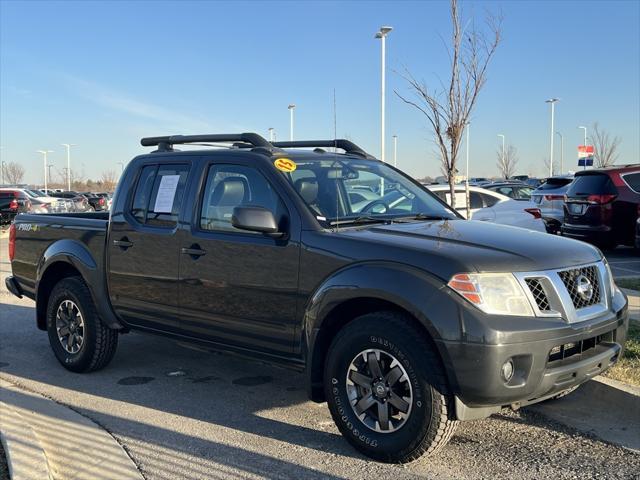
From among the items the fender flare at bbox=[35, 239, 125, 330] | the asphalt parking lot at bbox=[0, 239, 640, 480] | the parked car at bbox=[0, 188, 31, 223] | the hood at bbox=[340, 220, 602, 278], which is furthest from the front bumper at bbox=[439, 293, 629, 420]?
the parked car at bbox=[0, 188, 31, 223]

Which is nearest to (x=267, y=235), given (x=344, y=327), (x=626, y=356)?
(x=344, y=327)

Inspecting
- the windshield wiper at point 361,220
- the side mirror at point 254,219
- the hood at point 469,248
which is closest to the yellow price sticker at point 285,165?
the side mirror at point 254,219

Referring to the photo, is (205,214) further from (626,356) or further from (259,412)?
(626,356)

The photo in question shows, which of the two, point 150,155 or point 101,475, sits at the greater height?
point 150,155

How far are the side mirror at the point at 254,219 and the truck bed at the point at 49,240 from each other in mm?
1888

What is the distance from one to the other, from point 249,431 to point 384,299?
1481 millimetres

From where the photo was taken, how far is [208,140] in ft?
17.0

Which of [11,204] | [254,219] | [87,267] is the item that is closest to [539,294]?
[254,219]

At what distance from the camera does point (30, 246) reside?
6.34 metres

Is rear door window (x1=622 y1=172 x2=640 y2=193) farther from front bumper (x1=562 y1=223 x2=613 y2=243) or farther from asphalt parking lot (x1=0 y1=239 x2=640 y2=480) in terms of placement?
asphalt parking lot (x1=0 y1=239 x2=640 y2=480)

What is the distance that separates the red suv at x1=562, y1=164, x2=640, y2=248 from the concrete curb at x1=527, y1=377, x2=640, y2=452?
7968 millimetres

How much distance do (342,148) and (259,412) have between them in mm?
2328

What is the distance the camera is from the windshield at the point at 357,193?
4379mm

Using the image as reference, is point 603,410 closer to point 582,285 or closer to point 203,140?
point 582,285
